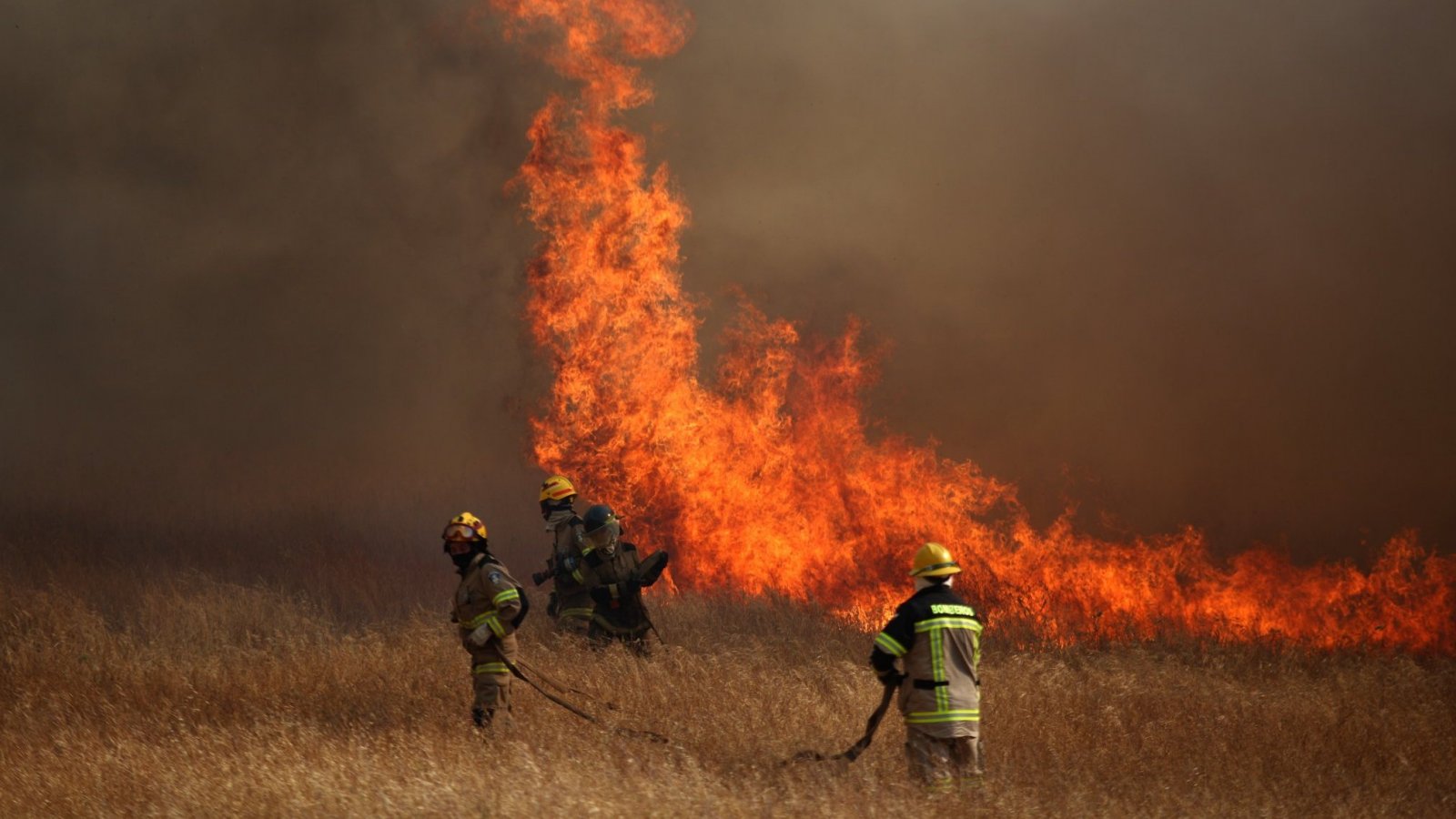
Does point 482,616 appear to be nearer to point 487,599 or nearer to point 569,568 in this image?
point 487,599

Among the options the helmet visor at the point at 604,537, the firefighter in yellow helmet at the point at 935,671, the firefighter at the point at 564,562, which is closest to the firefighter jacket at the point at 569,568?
the firefighter at the point at 564,562

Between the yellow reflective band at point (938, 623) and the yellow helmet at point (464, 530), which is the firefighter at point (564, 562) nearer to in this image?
the yellow helmet at point (464, 530)

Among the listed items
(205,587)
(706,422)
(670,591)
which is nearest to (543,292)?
(706,422)

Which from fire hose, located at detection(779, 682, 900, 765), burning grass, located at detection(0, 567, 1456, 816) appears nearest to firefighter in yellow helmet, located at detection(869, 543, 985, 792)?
fire hose, located at detection(779, 682, 900, 765)

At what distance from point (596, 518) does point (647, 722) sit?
8.55 feet

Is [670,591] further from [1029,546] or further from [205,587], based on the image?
[205,587]

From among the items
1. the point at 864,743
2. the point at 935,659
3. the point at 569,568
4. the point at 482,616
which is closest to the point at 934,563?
the point at 935,659

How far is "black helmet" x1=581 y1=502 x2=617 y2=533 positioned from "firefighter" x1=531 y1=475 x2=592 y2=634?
0.83 ft

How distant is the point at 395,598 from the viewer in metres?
15.2

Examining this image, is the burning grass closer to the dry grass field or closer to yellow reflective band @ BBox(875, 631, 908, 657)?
the dry grass field

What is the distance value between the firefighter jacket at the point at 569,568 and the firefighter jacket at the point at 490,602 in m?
2.89

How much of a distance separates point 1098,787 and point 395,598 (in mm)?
9927

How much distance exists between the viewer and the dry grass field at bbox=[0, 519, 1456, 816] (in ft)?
22.4

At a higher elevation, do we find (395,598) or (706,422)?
(706,422)
